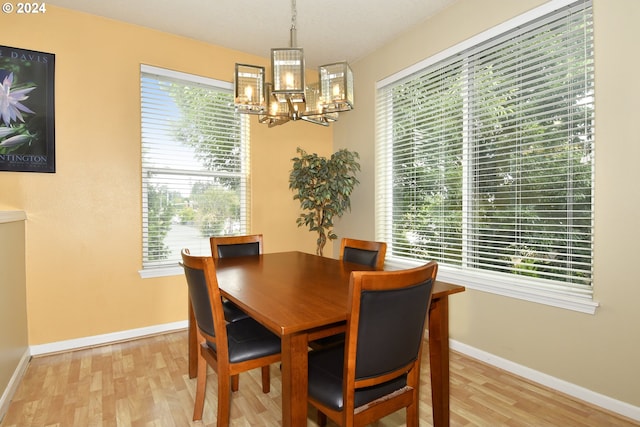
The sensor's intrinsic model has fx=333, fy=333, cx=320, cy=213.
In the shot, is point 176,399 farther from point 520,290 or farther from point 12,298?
point 520,290

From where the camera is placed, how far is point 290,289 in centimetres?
162

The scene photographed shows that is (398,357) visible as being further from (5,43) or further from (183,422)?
(5,43)

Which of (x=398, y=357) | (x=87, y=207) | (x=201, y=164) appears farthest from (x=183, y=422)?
(x=201, y=164)

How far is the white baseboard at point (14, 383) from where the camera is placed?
6.23 feet

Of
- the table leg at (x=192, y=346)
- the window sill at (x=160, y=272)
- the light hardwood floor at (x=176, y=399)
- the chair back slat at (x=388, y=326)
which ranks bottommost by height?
the light hardwood floor at (x=176, y=399)

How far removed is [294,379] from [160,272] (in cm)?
240

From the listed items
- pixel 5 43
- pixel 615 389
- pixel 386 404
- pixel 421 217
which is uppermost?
pixel 5 43

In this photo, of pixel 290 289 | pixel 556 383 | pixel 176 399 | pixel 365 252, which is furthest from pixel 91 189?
pixel 556 383

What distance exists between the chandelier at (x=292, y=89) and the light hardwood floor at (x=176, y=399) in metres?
1.79

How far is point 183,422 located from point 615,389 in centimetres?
242

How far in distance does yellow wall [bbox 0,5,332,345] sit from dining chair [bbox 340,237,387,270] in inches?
70.1

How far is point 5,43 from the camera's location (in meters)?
2.54

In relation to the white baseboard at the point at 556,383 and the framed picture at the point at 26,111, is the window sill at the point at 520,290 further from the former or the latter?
the framed picture at the point at 26,111

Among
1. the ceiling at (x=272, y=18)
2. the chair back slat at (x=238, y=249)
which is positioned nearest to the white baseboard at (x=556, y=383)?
the chair back slat at (x=238, y=249)
